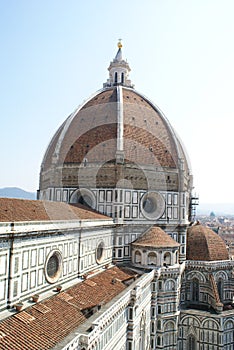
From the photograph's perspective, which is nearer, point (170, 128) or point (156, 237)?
point (156, 237)

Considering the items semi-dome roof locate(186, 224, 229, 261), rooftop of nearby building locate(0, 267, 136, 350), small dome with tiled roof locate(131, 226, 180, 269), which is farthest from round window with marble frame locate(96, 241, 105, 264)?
semi-dome roof locate(186, 224, 229, 261)

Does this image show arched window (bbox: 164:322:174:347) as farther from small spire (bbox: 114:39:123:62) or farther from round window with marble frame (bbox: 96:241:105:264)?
small spire (bbox: 114:39:123:62)

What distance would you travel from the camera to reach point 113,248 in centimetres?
2434

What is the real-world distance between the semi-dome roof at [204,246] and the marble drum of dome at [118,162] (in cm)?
232

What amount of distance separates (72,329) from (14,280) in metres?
2.80

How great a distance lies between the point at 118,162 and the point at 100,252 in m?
6.84

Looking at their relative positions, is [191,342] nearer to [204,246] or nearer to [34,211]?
[204,246]

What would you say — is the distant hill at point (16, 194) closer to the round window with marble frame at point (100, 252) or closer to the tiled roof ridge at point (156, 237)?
the tiled roof ridge at point (156, 237)

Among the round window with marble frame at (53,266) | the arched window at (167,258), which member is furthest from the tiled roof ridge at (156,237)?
the round window with marble frame at (53,266)

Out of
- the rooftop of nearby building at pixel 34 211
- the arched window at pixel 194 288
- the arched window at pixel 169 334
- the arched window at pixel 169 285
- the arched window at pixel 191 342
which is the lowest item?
the arched window at pixel 191 342

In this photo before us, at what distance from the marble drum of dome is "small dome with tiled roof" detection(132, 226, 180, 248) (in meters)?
1.25

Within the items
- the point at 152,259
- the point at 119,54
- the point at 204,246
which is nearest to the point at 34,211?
the point at 152,259

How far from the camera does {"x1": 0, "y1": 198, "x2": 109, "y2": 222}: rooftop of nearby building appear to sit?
14.4m

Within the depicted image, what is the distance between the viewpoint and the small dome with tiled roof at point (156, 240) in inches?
945
